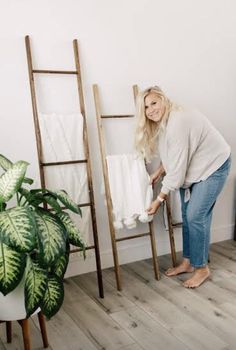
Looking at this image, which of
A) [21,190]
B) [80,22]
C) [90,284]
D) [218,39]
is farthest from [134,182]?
[218,39]

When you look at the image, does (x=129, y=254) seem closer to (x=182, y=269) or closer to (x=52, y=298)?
(x=182, y=269)

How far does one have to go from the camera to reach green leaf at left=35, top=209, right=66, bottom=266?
148 cm

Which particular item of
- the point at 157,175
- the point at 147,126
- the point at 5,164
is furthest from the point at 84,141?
the point at 5,164

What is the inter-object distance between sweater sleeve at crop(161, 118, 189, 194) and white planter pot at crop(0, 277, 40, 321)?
1.28 meters

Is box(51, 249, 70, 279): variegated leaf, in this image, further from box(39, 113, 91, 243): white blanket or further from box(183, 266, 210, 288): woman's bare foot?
box(183, 266, 210, 288): woman's bare foot

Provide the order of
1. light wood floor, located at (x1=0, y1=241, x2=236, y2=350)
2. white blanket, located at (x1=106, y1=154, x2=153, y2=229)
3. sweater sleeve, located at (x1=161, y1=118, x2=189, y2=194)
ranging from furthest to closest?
1. white blanket, located at (x1=106, y1=154, x2=153, y2=229)
2. sweater sleeve, located at (x1=161, y1=118, x2=189, y2=194)
3. light wood floor, located at (x1=0, y1=241, x2=236, y2=350)

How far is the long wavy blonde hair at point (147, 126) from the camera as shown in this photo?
251 centimetres

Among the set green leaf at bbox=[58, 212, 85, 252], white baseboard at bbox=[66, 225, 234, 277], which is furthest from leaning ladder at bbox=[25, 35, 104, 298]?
green leaf at bbox=[58, 212, 85, 252]

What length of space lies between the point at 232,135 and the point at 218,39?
874mm

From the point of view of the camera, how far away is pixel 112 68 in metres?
2.81

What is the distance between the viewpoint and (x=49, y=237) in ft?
4.99

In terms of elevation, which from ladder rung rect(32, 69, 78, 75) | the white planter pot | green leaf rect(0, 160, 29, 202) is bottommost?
the white planter pot

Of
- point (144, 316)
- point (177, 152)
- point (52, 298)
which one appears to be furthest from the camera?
point (177, 152)

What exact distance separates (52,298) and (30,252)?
0.24 m
